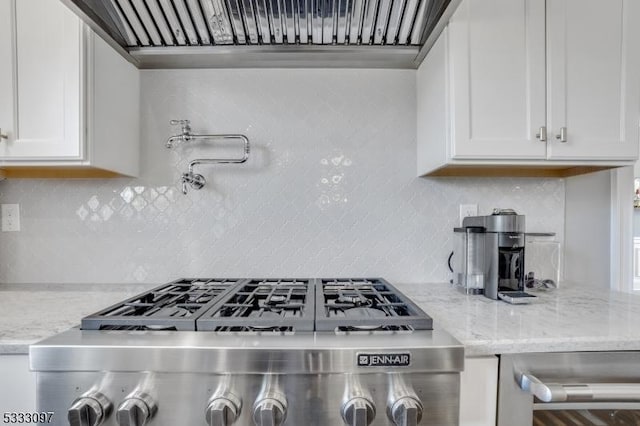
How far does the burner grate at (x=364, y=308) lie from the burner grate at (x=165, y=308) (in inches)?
14.4

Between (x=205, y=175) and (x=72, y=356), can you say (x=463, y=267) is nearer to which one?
(x=205, y=175)

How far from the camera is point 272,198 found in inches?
60.9

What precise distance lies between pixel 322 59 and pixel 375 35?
268 mm

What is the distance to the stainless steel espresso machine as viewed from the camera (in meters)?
1.20

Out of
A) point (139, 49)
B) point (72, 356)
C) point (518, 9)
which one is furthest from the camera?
point (139, 49)

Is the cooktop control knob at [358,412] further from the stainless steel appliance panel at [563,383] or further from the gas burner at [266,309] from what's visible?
the stainless steel appliance panel at [563,383]

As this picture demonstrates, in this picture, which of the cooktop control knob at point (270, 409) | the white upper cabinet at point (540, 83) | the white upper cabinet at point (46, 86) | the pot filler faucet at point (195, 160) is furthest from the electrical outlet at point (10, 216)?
the white upper cabinet at point (540, 83)

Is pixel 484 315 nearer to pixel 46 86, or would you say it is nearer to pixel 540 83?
pixel 540 83

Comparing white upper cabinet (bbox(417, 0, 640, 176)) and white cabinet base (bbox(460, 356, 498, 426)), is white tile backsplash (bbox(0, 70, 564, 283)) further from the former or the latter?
white cabinet base (bbox(460, 356, 498, 426))

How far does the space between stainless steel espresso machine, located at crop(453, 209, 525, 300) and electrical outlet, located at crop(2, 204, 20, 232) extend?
6.79 ft

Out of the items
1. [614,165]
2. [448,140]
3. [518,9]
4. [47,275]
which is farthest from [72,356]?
[614,165]

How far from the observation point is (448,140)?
4.03 ft

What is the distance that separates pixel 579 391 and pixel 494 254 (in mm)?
520

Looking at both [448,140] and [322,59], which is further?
[322,59]
